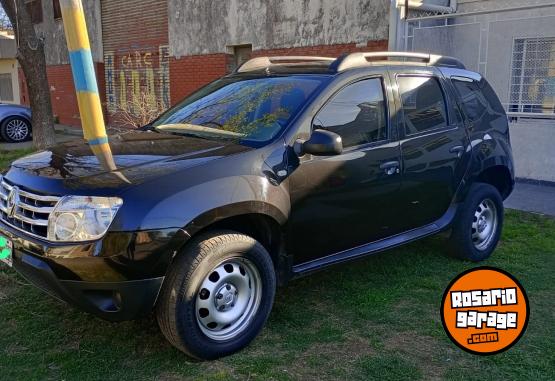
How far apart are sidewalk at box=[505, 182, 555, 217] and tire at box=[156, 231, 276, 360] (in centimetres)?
467

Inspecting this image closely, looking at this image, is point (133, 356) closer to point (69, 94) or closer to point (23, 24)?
point (23, 24)

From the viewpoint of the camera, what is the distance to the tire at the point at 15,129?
14.0 m

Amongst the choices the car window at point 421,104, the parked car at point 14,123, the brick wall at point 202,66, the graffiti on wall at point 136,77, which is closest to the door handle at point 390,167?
the car window at point 421,104

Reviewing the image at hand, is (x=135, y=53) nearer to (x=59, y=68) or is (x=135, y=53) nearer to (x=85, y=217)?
(x=59, y=68)

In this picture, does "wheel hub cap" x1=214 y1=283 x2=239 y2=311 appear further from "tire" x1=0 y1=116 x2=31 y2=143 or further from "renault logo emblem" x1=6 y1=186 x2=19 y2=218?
"tire" x1=0 y1=116 x2=31 y2=143

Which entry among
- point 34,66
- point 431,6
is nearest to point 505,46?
point 431,6

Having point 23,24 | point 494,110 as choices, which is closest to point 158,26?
point 23,24

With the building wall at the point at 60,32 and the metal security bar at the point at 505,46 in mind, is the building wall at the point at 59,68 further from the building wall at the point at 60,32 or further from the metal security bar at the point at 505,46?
the metal security bar at the point at 505,46

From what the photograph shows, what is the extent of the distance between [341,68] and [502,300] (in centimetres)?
192

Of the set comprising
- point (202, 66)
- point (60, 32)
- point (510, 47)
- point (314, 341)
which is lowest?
point (314, 341)

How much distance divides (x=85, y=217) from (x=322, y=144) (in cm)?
144

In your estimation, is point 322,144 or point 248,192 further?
point 322,144

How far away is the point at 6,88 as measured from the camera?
27.0m

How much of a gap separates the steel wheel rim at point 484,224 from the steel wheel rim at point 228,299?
2500mm
